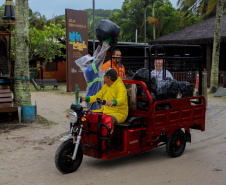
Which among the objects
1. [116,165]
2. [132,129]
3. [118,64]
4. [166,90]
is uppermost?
[118,64]

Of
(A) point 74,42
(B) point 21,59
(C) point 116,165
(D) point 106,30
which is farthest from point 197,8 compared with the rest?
(C) point 116,165

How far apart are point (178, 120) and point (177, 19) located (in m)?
44.7

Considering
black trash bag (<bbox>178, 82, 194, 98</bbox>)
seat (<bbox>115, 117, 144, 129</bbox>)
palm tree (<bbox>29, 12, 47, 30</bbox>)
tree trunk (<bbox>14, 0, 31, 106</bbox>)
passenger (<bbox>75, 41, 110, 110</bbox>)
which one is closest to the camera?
seat (<bbox>115, 117, 144, 129</bbox>)

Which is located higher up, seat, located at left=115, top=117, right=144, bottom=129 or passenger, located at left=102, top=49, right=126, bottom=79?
passenger, located at left=102, top=49, right=126, bottom=79

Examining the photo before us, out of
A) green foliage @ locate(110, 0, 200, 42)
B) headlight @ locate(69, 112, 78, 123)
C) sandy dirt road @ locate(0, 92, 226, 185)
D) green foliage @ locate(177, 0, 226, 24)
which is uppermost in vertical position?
green foliage @ locate(110, 0, 200, 42)

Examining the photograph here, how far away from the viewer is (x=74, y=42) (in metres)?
18.4

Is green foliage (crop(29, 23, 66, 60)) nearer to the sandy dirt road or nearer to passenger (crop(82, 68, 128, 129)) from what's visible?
the sandy dirt road

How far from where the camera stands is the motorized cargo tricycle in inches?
196

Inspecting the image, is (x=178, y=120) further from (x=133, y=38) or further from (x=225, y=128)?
(x=133, y=38)

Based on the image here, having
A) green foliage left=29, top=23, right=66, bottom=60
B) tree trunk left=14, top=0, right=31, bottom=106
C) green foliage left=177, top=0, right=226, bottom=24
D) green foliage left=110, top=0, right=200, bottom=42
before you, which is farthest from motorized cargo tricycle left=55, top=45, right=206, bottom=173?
green foliage left=110, top=0, right=200, bottom=42

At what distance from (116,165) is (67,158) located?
0.95m

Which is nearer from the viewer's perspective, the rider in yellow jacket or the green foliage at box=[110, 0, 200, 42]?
the rider in yellow jacket

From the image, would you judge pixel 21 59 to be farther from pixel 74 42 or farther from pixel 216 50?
pixel 216 50

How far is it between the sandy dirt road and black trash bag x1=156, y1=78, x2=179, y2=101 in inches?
44.5
